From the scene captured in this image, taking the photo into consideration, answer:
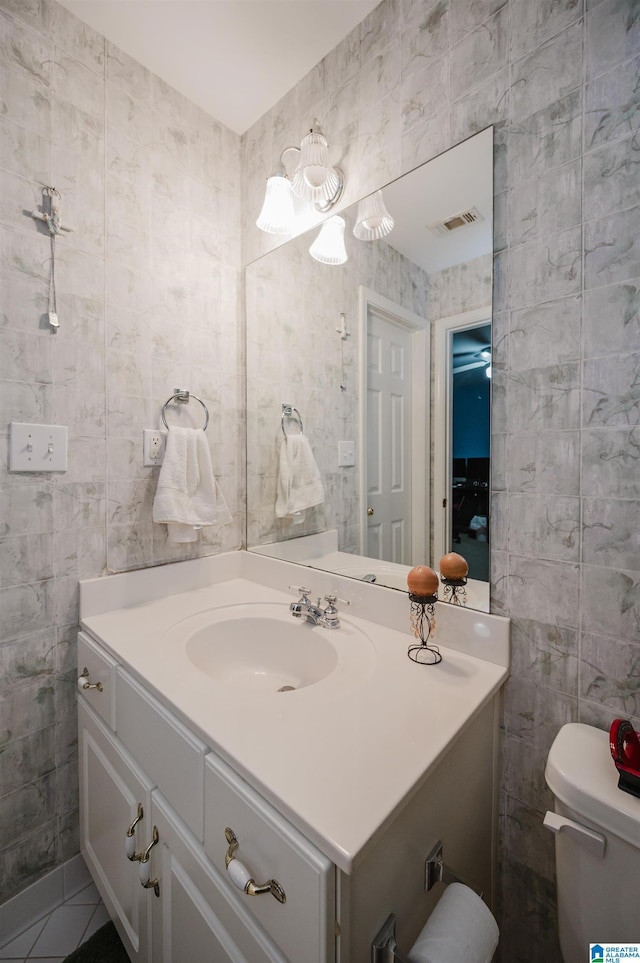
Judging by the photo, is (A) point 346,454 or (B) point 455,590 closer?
(B) point 455,590

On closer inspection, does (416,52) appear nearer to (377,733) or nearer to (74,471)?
(74,471)

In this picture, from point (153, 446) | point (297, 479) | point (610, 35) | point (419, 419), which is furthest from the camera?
point (297, 479)

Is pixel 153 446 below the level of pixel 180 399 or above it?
below

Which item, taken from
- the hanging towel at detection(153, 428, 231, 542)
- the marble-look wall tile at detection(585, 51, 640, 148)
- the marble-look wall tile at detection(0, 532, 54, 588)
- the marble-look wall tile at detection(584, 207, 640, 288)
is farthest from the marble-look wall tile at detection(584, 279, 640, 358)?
the marble-look wall tile at detection(0, 532, 54, 588)

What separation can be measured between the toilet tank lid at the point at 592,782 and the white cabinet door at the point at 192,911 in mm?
493

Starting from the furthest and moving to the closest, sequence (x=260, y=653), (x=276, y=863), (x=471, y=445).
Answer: (x=260, y=653) → (x=471, y=445) → (x=276, y=863)

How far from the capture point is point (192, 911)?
715mm

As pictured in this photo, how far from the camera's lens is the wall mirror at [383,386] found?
96 centimetres

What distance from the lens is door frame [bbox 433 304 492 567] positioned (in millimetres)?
1011

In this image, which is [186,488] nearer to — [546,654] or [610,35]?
[546,654]

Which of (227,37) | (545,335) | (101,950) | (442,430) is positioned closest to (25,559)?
(101,950)

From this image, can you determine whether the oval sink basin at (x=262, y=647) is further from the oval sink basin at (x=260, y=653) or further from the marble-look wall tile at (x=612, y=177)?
the marble-look wall tile at (x=612, y=177)

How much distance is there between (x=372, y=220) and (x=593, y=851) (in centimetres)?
143

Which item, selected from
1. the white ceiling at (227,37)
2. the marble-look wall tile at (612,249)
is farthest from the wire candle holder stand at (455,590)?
the white ceiling at (227,37)
